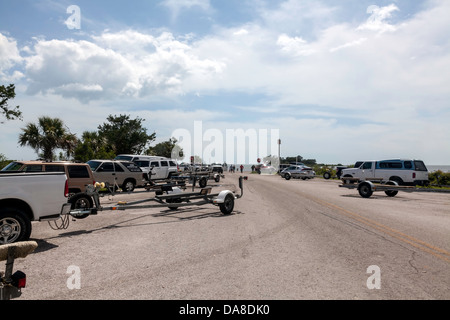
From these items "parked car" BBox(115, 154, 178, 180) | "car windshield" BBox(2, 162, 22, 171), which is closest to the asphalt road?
"car windshield" BBox(2, 162, 22, 171)

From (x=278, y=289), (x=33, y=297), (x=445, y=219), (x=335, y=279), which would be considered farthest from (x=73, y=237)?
(x=445, y=219)

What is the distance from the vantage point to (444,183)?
27.7 meters

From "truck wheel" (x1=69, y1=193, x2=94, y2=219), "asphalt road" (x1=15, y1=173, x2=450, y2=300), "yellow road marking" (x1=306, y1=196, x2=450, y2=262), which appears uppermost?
"truck wheel" (x1=69, y1=193, x2=94, y2=219)

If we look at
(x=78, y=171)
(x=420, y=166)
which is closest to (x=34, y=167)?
(x=78, y=171)

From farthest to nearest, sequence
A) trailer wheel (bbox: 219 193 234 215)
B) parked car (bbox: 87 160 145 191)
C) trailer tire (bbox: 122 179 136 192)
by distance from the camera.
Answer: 1. trailer tire (bbox: 122 179 136 192)
2. parked car (bbox: 87 160 145 191)
3. trailer wheel (bbox: 219 193 234 215)

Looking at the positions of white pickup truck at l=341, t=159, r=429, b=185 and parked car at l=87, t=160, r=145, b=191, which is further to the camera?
white pickup truck at l=341, t=159, r=429, b=185

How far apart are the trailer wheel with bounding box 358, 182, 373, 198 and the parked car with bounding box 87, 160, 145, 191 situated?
13.9m

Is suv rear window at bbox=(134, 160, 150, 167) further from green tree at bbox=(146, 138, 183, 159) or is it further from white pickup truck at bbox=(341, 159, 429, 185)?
green tree at bbox=(146, 138, 183, 159)

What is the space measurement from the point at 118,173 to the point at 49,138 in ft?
49.3

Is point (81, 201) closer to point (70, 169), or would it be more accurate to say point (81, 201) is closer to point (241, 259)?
point (70, 169)

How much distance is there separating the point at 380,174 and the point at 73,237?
2325cm

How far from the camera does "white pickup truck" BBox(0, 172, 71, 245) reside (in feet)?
21.9

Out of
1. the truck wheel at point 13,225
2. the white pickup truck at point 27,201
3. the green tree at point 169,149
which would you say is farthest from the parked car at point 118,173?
the green tree at point 169,149

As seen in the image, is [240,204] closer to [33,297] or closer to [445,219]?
[445,219]
